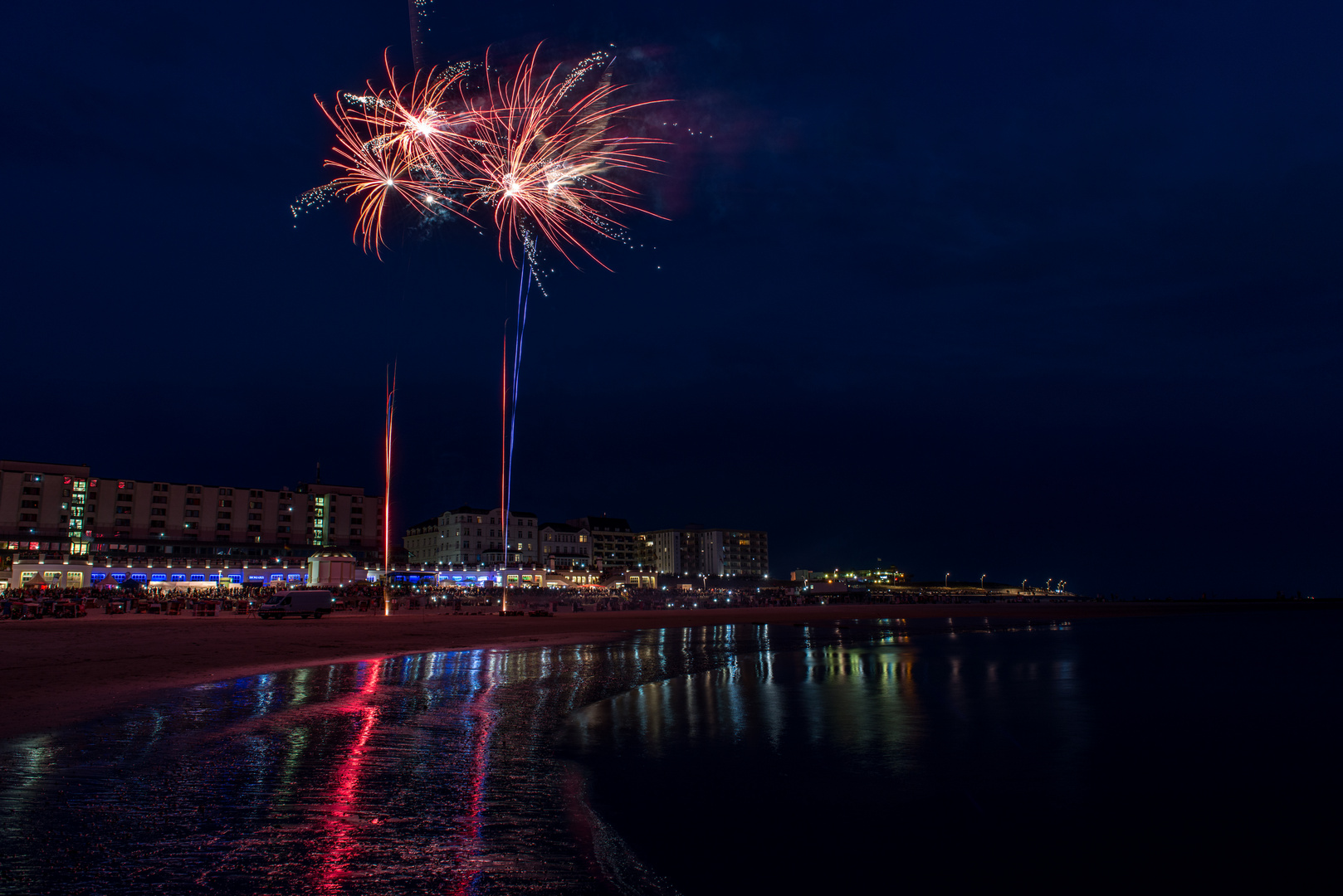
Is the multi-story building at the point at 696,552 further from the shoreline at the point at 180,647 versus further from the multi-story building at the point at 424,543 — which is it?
the shoreline at the point at 180,647

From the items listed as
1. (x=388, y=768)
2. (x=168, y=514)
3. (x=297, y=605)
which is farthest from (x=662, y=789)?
(x=168, y=514)

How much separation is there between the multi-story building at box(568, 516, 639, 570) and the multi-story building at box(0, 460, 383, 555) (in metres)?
50.9

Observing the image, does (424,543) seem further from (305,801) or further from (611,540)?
(305,801)

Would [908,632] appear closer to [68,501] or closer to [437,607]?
[437,607]

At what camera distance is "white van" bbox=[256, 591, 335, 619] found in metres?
41.5

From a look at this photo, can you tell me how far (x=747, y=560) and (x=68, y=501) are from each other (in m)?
138

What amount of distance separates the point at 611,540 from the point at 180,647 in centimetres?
15301

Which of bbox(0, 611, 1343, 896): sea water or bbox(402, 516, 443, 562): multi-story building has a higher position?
bbox(402, 516, 443, 562): multi-story building

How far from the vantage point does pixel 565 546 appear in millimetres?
148125

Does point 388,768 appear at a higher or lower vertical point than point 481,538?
lower

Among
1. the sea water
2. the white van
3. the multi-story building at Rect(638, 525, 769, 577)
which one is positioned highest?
the multi-story building at Rect(638, 525, 769, 577)

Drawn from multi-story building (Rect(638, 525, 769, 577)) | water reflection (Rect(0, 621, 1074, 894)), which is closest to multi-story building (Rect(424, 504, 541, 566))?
multi-story building (Rect(638, 525, 769, 577))

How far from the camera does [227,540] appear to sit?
115 m

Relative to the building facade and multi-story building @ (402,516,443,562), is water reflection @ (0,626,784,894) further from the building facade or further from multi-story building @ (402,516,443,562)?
multi-story building @ (402,516,443,562)
